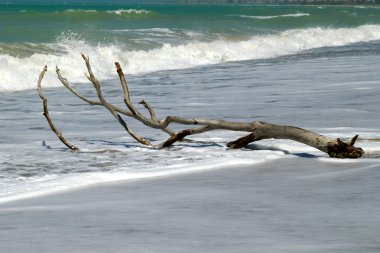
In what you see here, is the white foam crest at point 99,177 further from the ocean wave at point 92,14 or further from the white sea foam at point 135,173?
the ocean wave at point 92,14

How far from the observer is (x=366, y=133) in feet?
28.9

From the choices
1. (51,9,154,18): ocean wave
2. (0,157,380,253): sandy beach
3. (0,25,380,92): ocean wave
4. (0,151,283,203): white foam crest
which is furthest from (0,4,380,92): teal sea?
(0,157,380,253): sandy beach

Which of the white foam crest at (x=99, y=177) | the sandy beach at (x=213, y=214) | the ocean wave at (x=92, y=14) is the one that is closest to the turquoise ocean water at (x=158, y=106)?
the white foam crest at (x=99, y=177)

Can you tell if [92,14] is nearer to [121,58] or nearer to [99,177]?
[121,58]

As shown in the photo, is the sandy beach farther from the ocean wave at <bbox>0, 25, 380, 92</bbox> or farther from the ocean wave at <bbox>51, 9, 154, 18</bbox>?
the ocean wave at <bbox>51, 9, 154, 18</bbox>

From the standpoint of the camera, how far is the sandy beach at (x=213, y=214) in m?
4.73

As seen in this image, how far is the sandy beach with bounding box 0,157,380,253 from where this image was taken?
4.73 metres

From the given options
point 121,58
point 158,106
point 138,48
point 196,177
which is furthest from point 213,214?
point 138,48

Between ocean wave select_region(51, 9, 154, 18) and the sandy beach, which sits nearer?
the sandy beach

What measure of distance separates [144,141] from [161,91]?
622 cm

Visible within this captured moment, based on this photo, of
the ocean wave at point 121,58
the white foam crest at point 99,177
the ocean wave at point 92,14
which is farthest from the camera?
the ocean wave at point 92,14

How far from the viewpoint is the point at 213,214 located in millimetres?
5430

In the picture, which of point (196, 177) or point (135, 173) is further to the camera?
point (135, 173)

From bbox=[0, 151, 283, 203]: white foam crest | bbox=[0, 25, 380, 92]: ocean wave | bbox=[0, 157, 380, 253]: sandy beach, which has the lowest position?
bbox=[0, 25, 380, 92]: ocean wave
